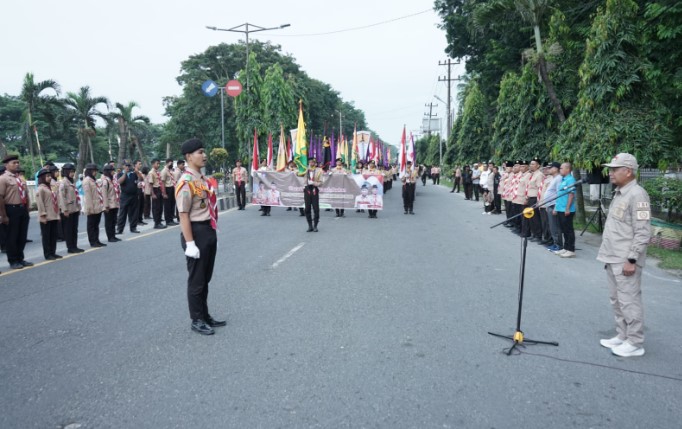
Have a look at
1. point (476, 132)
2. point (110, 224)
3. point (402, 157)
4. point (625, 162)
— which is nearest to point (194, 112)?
point (476, 132)

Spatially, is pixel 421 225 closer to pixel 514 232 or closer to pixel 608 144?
pixel 514 232

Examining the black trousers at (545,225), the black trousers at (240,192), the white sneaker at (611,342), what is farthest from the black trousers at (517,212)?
the black trousers at (240,192)

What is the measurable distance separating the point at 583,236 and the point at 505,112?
28.6 feet

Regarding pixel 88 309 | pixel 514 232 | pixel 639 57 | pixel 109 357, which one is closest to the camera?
pixel 109 357

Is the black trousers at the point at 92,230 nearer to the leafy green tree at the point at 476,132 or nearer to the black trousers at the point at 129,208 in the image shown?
the black trousers at the point at 129,208

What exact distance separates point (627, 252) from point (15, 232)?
9729mm

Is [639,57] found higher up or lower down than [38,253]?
higher up

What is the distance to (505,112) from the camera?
1966 centimetres

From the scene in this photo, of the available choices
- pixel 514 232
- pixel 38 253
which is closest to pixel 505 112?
pixel 514 232

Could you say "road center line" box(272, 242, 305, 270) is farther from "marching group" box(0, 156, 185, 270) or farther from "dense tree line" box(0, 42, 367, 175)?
"dense tree line" box(0, 42, 367, 175)

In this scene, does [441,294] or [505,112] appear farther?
[505,112]

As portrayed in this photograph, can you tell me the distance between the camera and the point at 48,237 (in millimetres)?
9742

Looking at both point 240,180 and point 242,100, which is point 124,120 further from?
point 240,180

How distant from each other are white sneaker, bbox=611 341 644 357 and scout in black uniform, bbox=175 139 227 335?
393 centimetres
